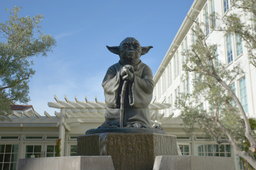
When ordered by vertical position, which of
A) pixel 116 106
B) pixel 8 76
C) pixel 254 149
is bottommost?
pixel 254 149

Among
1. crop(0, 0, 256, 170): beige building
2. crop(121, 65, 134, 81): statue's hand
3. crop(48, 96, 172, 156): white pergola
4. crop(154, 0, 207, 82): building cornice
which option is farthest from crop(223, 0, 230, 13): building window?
crop(121, 65, 134, 81): statue's hand

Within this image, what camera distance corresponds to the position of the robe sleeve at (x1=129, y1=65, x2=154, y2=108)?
16.1 feet

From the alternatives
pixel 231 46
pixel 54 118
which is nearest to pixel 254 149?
pixel 231 46

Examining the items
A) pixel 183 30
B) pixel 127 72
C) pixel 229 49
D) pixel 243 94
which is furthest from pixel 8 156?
pixel 183 30

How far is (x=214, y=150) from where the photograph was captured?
19.9m

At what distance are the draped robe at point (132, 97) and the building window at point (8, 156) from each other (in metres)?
16.3

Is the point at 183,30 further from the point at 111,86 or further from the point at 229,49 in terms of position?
the point at 111,86

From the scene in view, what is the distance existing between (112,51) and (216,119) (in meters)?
9.03

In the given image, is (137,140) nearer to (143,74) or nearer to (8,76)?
(143,74)

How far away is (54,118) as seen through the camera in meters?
18.9

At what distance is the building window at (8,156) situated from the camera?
18.8 meters

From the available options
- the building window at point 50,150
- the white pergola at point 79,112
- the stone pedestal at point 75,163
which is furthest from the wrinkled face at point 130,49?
the building window at point 50,150

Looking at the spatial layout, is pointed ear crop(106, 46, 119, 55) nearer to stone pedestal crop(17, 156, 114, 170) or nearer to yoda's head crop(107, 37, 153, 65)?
A: yoda's head crop(107, 37, 153, 65)

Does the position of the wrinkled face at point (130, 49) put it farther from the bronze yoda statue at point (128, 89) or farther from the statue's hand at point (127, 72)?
the statue's hand at point (127, 72)
